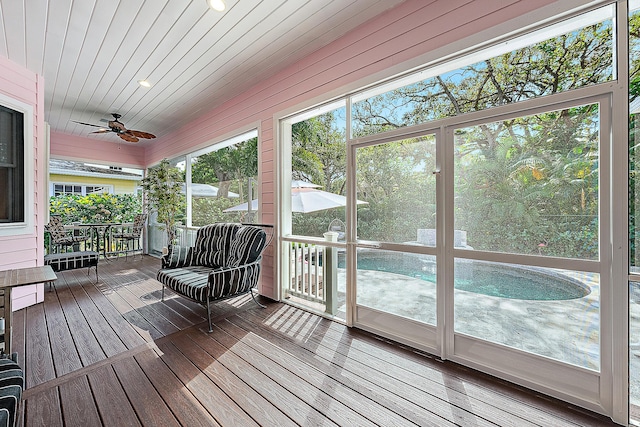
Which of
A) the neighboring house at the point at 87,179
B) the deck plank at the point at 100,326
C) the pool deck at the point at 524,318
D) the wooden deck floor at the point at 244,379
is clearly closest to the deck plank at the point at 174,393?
the wooden deck floor at the point at 244,379

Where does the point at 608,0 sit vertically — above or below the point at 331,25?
below

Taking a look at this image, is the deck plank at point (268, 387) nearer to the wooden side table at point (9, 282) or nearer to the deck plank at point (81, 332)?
the deck plank at point (81, 332)

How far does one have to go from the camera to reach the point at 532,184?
1.90 meters

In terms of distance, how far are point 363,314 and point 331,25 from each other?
2.82 metres

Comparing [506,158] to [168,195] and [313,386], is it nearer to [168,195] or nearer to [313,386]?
[313,386]

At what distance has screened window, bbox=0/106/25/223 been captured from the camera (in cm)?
315

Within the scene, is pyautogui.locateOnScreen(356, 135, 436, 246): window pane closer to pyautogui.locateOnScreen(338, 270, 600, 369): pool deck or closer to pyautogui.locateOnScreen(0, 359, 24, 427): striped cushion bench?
pyautogui.locateOnScreen(338, 270, 600, 369): pool deck

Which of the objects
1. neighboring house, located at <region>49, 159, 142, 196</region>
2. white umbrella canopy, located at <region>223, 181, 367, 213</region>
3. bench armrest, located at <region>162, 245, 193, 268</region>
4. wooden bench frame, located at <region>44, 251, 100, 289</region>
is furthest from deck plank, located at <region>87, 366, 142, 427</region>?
neighboring house, located at <region>49, 159, 142, 196</region>

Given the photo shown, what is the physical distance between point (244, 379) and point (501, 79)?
9.39ft

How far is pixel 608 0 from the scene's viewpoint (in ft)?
5.18

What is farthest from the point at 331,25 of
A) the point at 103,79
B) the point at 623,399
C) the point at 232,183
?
the point at 232,183

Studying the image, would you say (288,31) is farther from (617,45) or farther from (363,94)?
(617,45)

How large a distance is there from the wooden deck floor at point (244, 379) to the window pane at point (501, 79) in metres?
1.99

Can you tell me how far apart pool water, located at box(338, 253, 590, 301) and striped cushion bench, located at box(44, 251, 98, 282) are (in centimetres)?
502
